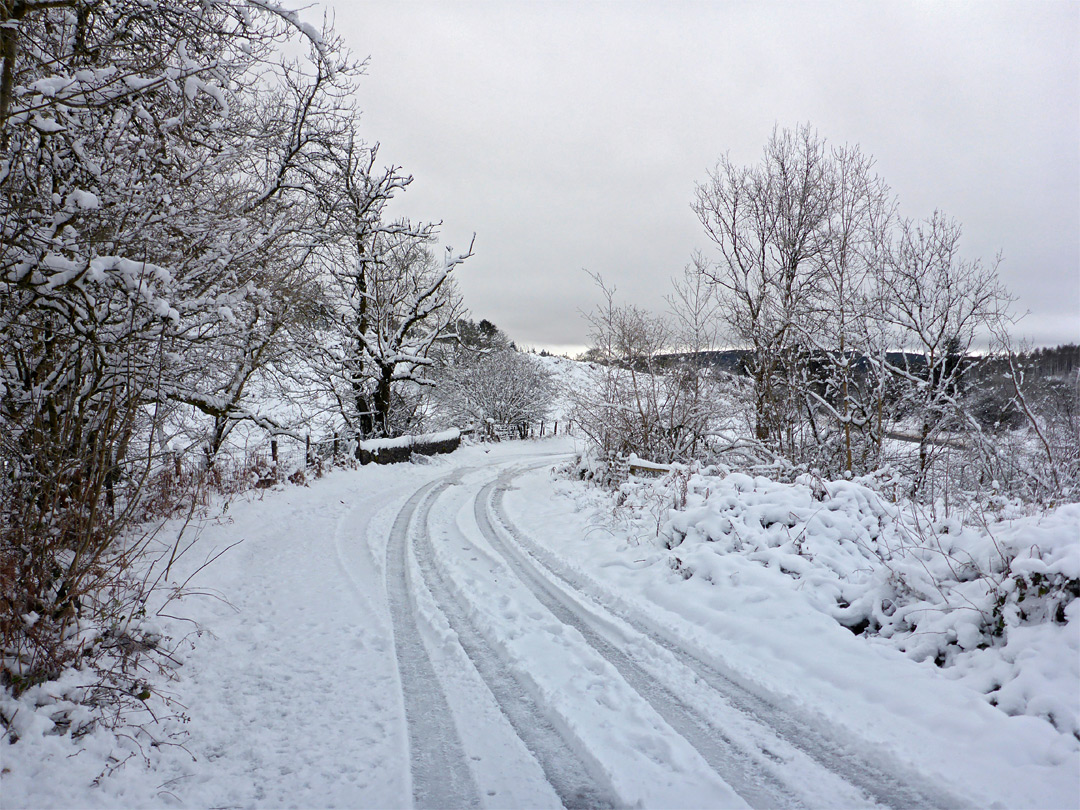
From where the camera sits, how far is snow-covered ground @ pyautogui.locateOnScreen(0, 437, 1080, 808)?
281 cm

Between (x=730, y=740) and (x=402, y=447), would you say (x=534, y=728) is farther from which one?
(x=402, y=447)

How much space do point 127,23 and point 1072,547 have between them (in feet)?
30.0

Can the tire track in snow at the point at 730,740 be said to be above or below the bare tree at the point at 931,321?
below

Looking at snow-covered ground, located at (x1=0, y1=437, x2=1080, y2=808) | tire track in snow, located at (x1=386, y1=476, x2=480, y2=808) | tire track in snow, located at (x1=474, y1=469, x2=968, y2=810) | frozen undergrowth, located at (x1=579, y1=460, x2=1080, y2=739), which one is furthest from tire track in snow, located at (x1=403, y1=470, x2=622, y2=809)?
frozen undergrowth, located at (x1=579, y1=460, x2=1080, y2=739)

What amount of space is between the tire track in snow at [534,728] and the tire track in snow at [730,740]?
0.72 meters

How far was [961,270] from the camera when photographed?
464 inches

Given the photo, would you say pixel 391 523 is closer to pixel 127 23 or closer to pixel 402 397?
pixel 127 23

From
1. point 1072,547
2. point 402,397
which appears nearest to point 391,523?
point 1072,547

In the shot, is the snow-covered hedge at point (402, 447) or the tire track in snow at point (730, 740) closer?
the tire track in snow at point (730, 740)

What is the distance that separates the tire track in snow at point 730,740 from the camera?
284 centimetres

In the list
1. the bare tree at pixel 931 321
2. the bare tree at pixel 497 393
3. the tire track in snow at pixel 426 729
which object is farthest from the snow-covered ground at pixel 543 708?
the bare tree at pixel 497 393

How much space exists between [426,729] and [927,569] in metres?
4.33

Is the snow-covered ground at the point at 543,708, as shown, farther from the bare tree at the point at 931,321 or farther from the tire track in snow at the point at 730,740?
the bare tree at the point at 931,321

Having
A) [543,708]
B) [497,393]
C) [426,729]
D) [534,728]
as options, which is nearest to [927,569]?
[543,708]
